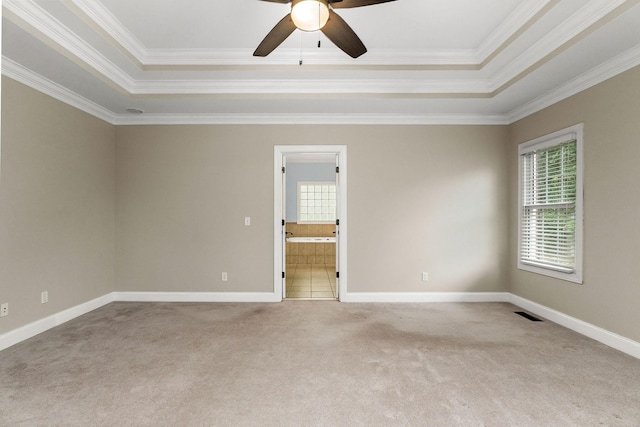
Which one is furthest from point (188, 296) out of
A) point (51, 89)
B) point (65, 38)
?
point (65, 38)

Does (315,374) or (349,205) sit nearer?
(315,374)

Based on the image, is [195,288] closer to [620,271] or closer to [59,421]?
[59,421]

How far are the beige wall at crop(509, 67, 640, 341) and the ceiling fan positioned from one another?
242 centimetres

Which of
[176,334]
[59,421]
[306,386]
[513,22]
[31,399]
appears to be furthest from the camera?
[176,334]

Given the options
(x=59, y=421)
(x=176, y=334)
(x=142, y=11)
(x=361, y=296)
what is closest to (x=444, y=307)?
(x=361, y=296)

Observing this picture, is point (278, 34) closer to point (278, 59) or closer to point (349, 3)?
point (349, 3)

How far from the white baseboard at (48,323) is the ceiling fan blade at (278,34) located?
10.9ft

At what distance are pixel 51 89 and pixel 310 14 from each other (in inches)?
117

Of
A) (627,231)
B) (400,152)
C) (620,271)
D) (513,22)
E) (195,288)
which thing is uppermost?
(513,22)

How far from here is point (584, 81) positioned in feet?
10.8

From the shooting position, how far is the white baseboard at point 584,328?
114 inches

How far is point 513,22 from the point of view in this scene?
2943mm

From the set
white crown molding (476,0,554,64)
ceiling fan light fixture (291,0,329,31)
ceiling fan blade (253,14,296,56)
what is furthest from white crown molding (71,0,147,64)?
white crown molding (476,0,554,64)

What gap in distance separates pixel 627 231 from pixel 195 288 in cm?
466
